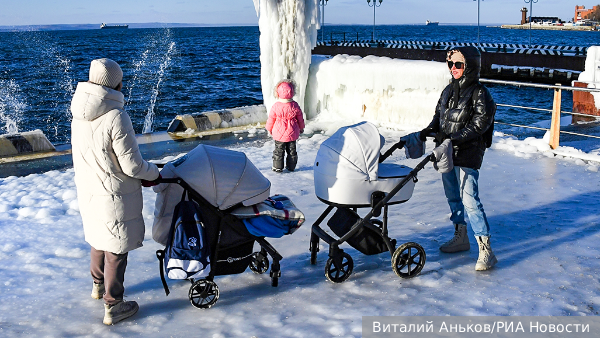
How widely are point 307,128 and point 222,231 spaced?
21.8 ft

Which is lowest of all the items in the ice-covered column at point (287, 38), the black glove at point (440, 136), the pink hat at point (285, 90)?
the black glove at point (440, 136)

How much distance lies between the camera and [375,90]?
9766 millimetres

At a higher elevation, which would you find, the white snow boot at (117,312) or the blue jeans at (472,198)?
the blue jeans at (472,198)

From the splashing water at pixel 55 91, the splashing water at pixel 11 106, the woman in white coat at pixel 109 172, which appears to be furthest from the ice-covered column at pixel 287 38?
the splashing water at pixel 11 106

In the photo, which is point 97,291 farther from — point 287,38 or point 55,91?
point 55,91

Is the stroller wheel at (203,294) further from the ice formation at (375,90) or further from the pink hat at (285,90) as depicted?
the ice formation at (375,90)

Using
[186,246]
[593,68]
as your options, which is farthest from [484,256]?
[593,68]

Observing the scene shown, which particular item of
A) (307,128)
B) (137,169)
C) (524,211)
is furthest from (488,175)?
(137,169)

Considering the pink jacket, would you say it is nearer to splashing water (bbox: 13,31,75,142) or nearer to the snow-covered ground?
the snow-covered ground

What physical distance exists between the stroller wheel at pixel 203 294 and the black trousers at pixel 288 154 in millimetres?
3511

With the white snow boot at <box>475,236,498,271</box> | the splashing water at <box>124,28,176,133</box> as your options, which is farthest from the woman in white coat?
the splashing water at <box>124,28,176,133</box>

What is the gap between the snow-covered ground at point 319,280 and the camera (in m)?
3.30

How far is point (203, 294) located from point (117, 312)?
0.52 m

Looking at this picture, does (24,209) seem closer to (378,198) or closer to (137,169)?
(137,169)
